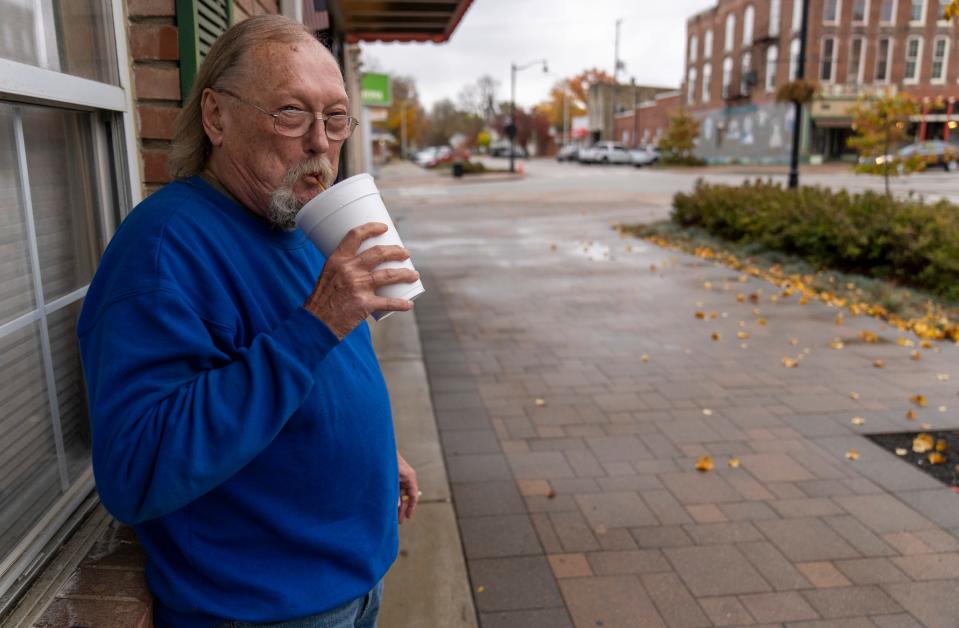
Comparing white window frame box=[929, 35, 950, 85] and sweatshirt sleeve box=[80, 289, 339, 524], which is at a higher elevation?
white window frame box=[929, 35, 950, 85]

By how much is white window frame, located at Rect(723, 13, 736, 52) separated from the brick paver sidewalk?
154 feet

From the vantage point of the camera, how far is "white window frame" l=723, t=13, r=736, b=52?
4971 centimetres

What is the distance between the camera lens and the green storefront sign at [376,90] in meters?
22.8

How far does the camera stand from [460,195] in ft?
86.9

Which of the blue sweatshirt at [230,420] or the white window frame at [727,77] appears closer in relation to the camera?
the blue sweatshirt at [230,420]

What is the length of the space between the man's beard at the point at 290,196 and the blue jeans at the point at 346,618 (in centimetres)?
74

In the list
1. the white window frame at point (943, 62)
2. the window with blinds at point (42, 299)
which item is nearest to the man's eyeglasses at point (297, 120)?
the window with blinds at point (42, 299)

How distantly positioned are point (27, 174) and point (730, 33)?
178ft

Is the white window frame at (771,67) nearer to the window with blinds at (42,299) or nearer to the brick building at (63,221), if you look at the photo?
the brick building at (63,221)

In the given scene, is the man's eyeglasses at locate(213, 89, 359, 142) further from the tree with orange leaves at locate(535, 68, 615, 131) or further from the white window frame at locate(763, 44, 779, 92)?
the tree with orange leaves at locate(535, 68, 615, 131)

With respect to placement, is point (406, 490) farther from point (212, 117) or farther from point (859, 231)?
point (859, 231)

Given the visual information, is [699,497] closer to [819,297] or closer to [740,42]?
[819,297]

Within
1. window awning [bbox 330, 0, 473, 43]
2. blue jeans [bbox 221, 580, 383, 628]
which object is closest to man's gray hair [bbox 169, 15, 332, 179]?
blue jeans [bbox 221, 580, 383, 628]

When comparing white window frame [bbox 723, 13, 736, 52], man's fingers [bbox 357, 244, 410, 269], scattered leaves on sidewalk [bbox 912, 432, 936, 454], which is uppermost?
white window frame [bbox 723, 13, 736, 52]
